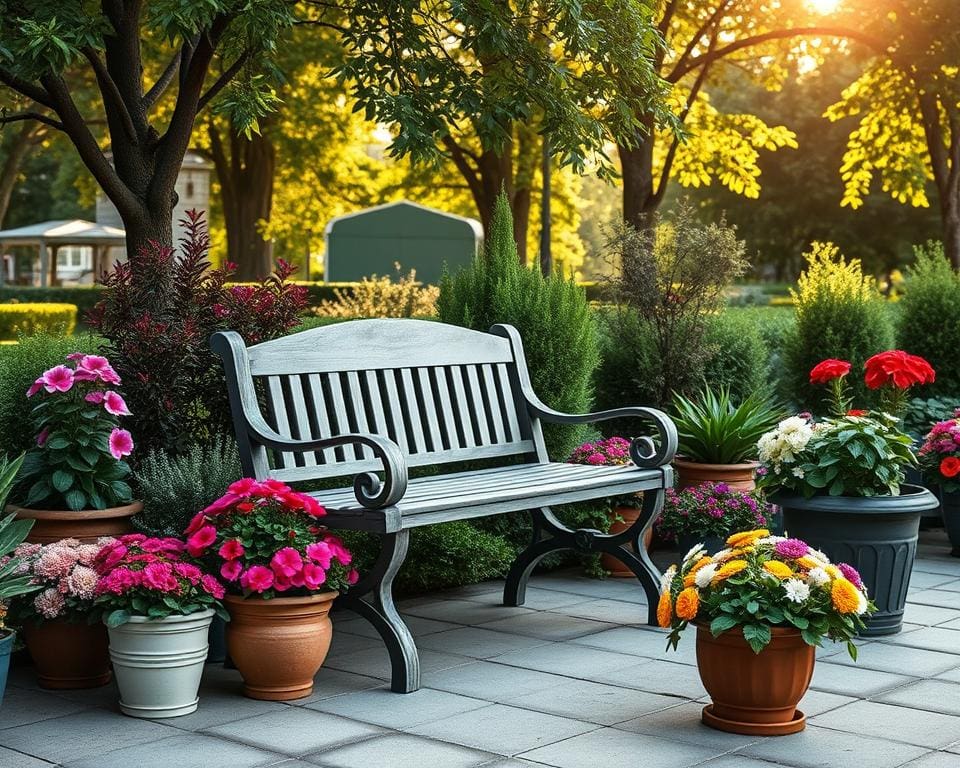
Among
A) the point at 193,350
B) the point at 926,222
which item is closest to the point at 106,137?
the point at 193,350

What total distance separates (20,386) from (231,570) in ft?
5.18

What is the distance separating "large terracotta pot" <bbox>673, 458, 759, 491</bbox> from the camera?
7879 mm

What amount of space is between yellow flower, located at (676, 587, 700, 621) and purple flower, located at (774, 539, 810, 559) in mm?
364

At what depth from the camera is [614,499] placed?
294 inches

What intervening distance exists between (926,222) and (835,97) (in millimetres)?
5557

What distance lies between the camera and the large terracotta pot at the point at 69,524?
524cm

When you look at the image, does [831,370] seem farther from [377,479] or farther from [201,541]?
[201,541]

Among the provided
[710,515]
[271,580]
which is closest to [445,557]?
[710,515]

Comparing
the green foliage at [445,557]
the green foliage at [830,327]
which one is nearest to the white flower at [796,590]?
the green foliage at [445,557]

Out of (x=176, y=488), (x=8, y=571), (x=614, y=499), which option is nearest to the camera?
(x=8, y=571)

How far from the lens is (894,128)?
18875 mm

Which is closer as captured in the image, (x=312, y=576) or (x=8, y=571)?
(x=8, y=571)

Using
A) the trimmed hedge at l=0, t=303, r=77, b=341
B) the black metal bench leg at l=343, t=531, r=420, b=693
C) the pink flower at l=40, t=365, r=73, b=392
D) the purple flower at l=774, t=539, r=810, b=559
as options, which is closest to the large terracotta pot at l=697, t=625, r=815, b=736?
the purple flower at l=774, t=539, r=810, b=559

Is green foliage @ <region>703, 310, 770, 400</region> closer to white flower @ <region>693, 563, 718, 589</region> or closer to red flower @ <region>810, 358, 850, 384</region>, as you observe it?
red flower @ <region>810, 358, 850, 384</region>
